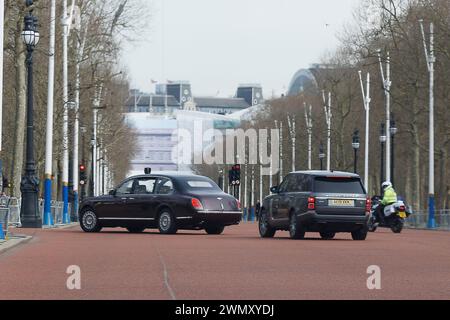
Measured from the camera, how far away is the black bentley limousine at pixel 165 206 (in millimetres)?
35812

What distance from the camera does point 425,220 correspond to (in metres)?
66.9

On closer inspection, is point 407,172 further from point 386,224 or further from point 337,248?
point 337,248

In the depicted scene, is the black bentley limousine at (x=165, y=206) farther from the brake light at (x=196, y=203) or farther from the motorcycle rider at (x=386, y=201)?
the motorcycle rider at (x=386, y=201)

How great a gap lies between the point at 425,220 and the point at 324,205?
3536cm

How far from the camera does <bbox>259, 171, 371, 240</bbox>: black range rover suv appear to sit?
32344 millimetres

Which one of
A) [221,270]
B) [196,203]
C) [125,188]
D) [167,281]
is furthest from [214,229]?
[167,281]

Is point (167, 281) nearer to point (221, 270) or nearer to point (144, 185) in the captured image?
point (221, 270)

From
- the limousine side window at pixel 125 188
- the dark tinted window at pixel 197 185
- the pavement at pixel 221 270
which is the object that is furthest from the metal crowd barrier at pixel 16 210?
the dark tinted window at pixel 197 185

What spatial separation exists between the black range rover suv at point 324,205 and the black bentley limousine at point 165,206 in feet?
8.97

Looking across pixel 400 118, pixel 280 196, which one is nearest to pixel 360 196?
pixel 280 196
